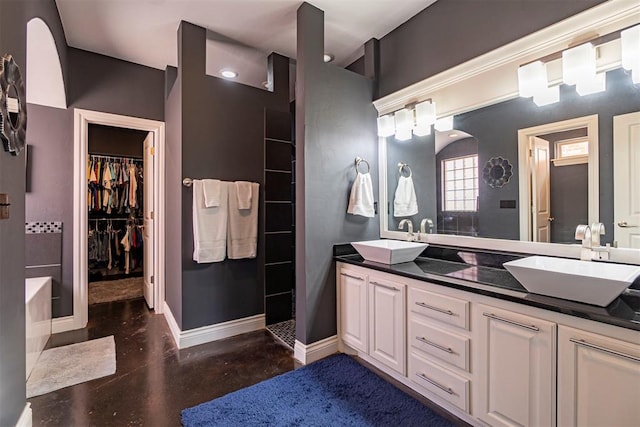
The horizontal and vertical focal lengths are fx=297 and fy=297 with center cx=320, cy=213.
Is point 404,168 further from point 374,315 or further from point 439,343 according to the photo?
point 439,343

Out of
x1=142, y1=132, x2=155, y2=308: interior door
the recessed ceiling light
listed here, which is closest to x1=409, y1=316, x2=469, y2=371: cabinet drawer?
x1=142, y1=132, x2=155, y2=308: interior door

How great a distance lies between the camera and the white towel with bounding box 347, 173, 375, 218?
99.4 inches

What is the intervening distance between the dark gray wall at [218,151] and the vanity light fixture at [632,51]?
2.56 meters

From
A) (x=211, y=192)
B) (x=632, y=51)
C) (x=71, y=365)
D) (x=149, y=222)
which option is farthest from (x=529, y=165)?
(x=149, y=222)

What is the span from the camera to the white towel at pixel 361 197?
8.29ft

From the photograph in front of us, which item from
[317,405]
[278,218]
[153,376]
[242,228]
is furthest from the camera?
[278,218]

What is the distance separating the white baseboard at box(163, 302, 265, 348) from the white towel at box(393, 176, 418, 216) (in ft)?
5.73

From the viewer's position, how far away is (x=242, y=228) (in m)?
2.90

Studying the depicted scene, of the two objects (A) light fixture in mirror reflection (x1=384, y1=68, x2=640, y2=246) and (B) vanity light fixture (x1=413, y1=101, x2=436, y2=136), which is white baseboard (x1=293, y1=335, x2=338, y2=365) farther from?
(B) vanity light fixture (x1=413, y1=101, x2=436, y2=136)

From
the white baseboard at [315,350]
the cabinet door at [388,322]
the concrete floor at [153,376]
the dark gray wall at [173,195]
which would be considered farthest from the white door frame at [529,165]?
the dark gray wall at [173,195]

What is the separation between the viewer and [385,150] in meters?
2.82

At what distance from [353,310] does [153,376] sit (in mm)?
1540

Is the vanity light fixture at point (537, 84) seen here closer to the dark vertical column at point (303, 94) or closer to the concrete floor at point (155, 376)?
the dark vertical column at point (303, 94)

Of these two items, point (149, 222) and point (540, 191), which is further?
point (149, 222)
